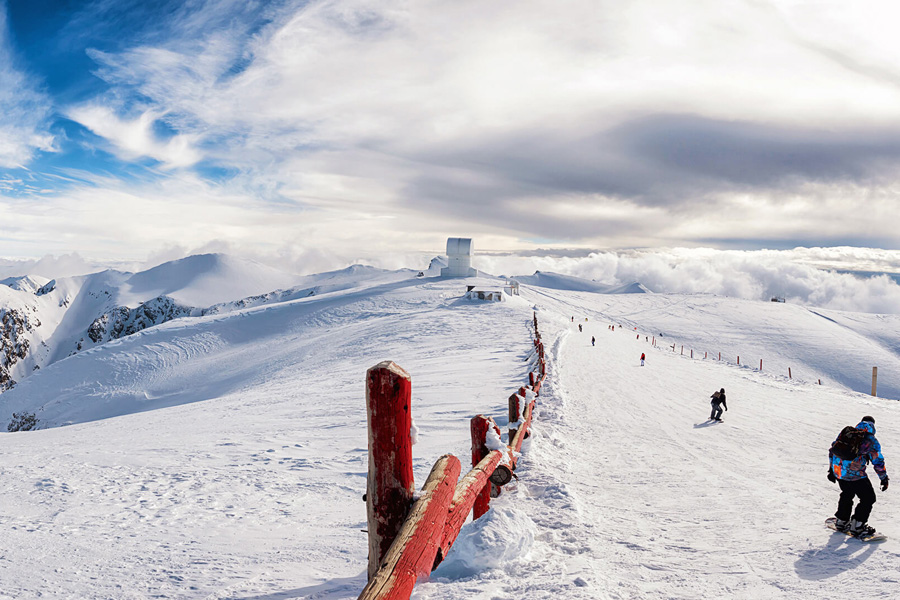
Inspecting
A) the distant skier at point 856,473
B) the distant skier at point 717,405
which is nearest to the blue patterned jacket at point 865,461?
the distant skier at point 856,473

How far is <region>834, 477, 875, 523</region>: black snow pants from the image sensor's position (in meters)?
6.00

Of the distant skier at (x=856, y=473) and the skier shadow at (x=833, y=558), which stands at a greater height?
the distant skier at (x=856, y=473)

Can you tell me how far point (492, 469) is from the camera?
588 centimetres

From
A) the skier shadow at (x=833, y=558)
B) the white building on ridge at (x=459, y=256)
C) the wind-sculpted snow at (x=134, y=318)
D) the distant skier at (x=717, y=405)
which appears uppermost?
the white building on ridge at (x=459, y=256)

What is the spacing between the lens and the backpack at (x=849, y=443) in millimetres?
6316

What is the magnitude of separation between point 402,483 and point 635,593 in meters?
2.56

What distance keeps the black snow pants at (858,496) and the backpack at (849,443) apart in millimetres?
312

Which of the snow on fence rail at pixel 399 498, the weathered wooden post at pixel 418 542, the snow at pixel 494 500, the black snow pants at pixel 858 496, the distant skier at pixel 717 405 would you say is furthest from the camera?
the distant skier at pixel 717 405

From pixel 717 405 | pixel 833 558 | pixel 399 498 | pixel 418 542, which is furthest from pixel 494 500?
pixel 717 405

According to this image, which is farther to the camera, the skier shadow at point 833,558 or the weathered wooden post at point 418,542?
the skier shadow at point 833,558

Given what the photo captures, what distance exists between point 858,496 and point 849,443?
26.4 inches

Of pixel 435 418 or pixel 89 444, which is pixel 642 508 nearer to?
pixel 435 418

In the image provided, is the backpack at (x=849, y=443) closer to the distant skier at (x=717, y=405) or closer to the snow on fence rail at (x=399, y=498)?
the snow on fence rail at (x=399, y=498)

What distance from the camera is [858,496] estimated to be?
632cm
